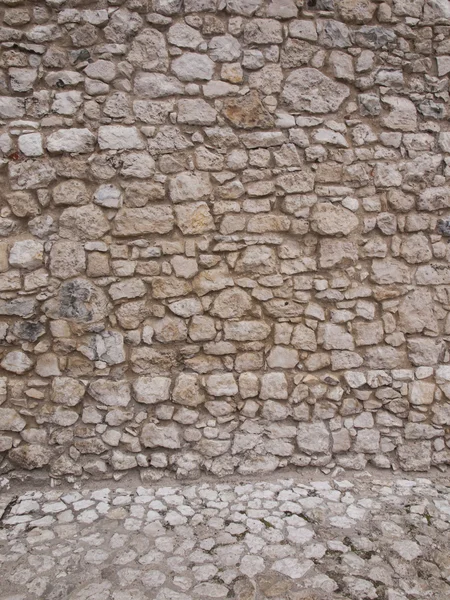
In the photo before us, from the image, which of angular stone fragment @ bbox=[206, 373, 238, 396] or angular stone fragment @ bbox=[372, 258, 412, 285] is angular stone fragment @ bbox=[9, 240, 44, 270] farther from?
angular stone fragment @ bbox=[372, 258, 412, 285]

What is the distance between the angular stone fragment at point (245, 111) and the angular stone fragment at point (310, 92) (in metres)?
0.18

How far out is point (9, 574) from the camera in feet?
7.47

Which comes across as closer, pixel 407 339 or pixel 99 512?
pixel 99 512

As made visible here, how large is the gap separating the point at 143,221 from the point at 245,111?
945 mm

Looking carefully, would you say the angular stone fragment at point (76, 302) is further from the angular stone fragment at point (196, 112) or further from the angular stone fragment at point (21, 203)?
the angular stone fragment at point (196, 112)

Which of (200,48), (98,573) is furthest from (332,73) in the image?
(98,573)

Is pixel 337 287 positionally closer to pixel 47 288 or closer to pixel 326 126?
pixel 326 126

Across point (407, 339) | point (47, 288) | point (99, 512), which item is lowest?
Answer: point (99, 512)

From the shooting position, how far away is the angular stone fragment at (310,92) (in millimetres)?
3119

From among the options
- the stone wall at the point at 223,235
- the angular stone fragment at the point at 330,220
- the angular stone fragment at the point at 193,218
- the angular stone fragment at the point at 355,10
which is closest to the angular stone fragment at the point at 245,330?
the stone wall at the point at 223,235

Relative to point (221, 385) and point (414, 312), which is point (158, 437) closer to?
point (221, 385)

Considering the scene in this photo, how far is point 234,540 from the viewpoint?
254 centimetres

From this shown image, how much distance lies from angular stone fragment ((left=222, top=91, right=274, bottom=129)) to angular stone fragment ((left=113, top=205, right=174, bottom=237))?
703mm

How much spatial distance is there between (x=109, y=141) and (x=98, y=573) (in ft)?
7.72
